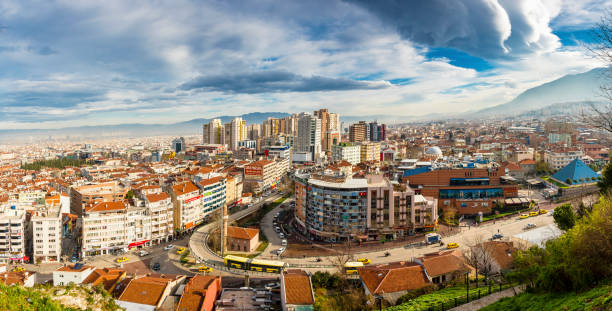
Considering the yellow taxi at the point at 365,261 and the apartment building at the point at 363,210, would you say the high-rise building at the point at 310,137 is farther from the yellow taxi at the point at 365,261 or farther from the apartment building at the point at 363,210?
the yellow taxi at the point at 365,261

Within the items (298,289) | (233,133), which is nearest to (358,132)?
(233,133)

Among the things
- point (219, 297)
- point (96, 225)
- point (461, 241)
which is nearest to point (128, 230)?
point (96, 225)

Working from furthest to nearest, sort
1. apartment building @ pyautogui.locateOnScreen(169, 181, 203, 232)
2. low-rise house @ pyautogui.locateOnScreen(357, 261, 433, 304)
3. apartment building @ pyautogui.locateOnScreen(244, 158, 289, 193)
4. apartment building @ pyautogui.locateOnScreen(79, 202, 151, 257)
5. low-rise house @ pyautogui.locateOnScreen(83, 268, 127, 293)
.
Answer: apartment building @ pyautogui.locateOnScreen(244, 158, 289, 193) < apartment building @ pyautogui.locateOnScreen(169, 181, 203, 232) < apartment building @ pyautogui.locateOnScreen(79, 202, 151, 257) < low-rise house @ pyautogui.locateOnScreen(83, 268, 127, 293) < low-rise house @ pyautogui.locateOnScreen(357, 261, 433, 304)

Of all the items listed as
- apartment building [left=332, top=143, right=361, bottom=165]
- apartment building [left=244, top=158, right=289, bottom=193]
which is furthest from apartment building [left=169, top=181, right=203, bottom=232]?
apartment building [left=332, top=143, right=361, bottom=165]

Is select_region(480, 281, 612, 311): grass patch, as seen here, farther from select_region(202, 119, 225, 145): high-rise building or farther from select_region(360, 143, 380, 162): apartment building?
select_region(202, 119, 225, 145): high-rise building

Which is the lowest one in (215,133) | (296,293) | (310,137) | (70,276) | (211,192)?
(70,276)

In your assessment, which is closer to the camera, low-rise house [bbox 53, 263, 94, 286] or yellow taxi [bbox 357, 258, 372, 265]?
low-rise house [bbox 53, 263, 94, 286]

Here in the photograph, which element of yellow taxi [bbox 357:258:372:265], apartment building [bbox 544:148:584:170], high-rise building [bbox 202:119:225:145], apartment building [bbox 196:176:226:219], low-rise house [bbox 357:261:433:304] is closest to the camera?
low-rise house [bbox 357:261:433:304]

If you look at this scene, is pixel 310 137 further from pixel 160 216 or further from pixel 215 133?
pixel 160 216
